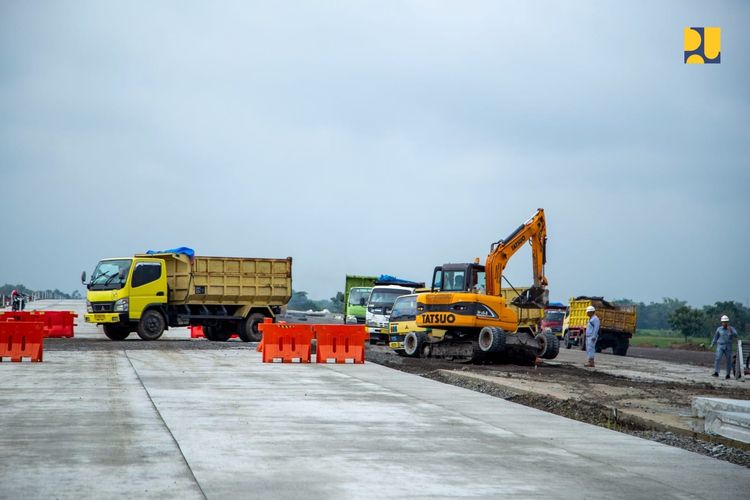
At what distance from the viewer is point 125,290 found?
32.9 meters

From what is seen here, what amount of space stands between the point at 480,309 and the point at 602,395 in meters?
8.49

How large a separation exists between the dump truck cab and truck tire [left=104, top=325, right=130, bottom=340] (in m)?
0.75

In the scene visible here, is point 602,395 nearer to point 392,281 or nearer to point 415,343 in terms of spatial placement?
point 415,343

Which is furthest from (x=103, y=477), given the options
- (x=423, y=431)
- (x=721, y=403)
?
(x=721, y=403)

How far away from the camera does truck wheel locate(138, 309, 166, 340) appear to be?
109 feet

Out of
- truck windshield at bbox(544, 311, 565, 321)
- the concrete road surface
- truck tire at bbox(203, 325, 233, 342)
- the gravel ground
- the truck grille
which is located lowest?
the concrete road surface

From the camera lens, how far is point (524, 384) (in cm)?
1891

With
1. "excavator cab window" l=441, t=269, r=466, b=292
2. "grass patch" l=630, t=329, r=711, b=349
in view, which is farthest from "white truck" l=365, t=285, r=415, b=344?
"grass patch" l=630, t=329, r=711, b=349

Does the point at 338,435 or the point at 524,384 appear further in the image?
the point at 524,384

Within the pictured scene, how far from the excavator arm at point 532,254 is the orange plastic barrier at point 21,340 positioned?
1182 centimetres

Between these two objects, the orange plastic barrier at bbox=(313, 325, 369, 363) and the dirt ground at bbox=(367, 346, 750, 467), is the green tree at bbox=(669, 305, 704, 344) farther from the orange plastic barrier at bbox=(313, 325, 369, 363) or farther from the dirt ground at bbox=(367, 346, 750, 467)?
the orange plastic barrier at bbox=(313, 325, 369, 363)

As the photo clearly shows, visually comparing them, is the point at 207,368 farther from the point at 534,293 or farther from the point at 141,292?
the point at 141,292

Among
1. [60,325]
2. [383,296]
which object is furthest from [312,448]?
[60,325]

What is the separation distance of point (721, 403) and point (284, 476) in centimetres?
630
